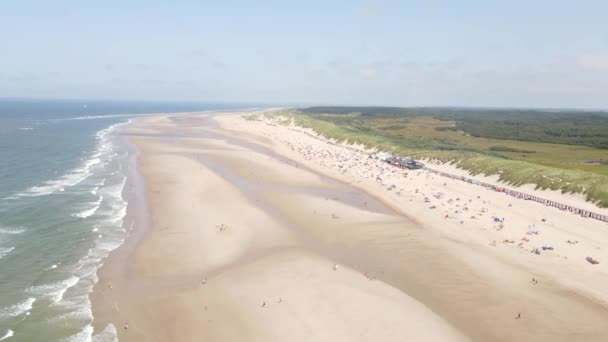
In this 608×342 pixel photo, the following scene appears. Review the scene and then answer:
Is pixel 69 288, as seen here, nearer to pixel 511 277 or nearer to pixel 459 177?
pixel 511 277

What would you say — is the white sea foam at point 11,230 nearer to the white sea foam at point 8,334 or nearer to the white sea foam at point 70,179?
the white sea foam at point 70,179

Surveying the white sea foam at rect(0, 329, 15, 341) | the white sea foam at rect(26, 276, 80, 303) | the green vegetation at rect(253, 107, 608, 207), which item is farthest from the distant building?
the white sea foam at rect(0, 329, 15, 341)

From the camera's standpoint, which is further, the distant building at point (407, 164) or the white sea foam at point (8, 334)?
the distant building at point (407, 164)

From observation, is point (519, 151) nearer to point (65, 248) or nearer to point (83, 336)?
point (65, 248)

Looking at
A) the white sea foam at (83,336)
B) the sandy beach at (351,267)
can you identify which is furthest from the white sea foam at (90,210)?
the white sea foam at (83,336)

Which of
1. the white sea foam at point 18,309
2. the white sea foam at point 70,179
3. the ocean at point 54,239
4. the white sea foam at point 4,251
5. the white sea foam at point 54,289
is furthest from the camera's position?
the white sea foam at point 70,179

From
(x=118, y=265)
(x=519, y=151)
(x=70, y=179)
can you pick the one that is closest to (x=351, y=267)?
(x=118, y=265)

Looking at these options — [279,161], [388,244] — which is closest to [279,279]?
[388,244]
